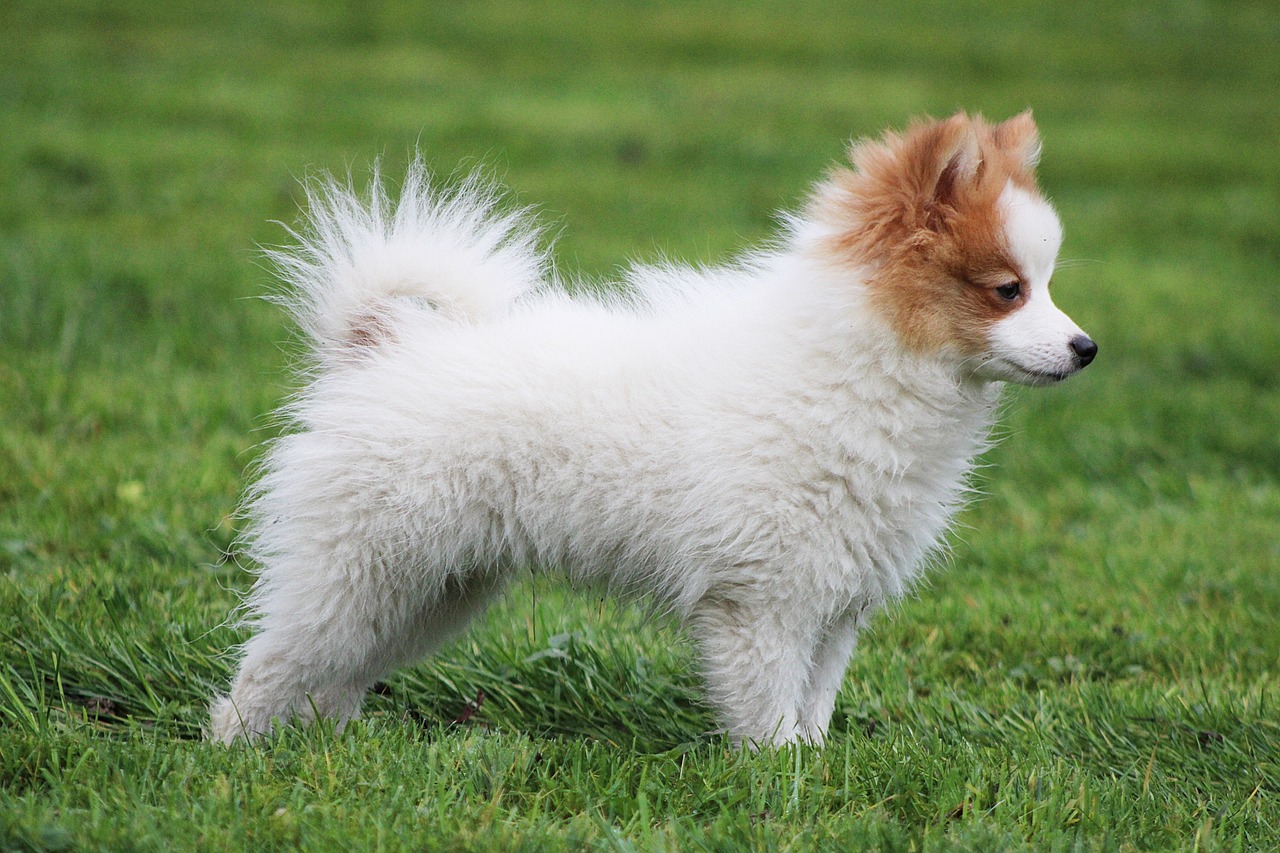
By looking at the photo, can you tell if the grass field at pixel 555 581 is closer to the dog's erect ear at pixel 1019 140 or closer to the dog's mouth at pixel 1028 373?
the dog's mouth at pixel 1028 373

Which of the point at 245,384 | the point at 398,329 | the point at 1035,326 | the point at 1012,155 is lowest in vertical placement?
the point at 245,384

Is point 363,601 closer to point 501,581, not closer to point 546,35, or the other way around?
point 501,581

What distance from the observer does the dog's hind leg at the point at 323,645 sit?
3064 millimetres

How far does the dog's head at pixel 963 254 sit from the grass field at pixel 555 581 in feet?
3.29

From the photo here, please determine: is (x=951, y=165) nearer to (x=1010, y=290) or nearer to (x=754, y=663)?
(x=1010, y=290)

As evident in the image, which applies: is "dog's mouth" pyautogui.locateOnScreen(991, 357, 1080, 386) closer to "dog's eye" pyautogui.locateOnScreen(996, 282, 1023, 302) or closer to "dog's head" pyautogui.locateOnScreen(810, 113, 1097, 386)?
"dog's head" pyautogui.locateOnScreen(810, 113, 1097, 386)

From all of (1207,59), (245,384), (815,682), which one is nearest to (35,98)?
(245,384)

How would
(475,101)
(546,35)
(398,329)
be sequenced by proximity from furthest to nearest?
1. (546,35)
2. (475,101)
3. (398,329)

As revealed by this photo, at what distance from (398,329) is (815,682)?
4.75ft

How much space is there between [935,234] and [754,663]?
3.70ft

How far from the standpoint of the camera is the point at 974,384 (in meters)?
3.15

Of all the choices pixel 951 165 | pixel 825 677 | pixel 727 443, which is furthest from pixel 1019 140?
pixel 825 677

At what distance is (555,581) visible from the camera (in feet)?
11.3

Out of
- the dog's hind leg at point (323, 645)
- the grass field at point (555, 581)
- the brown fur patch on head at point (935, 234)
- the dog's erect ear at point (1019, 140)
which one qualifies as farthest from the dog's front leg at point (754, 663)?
the dog's erect ear at point (1019, 140)
